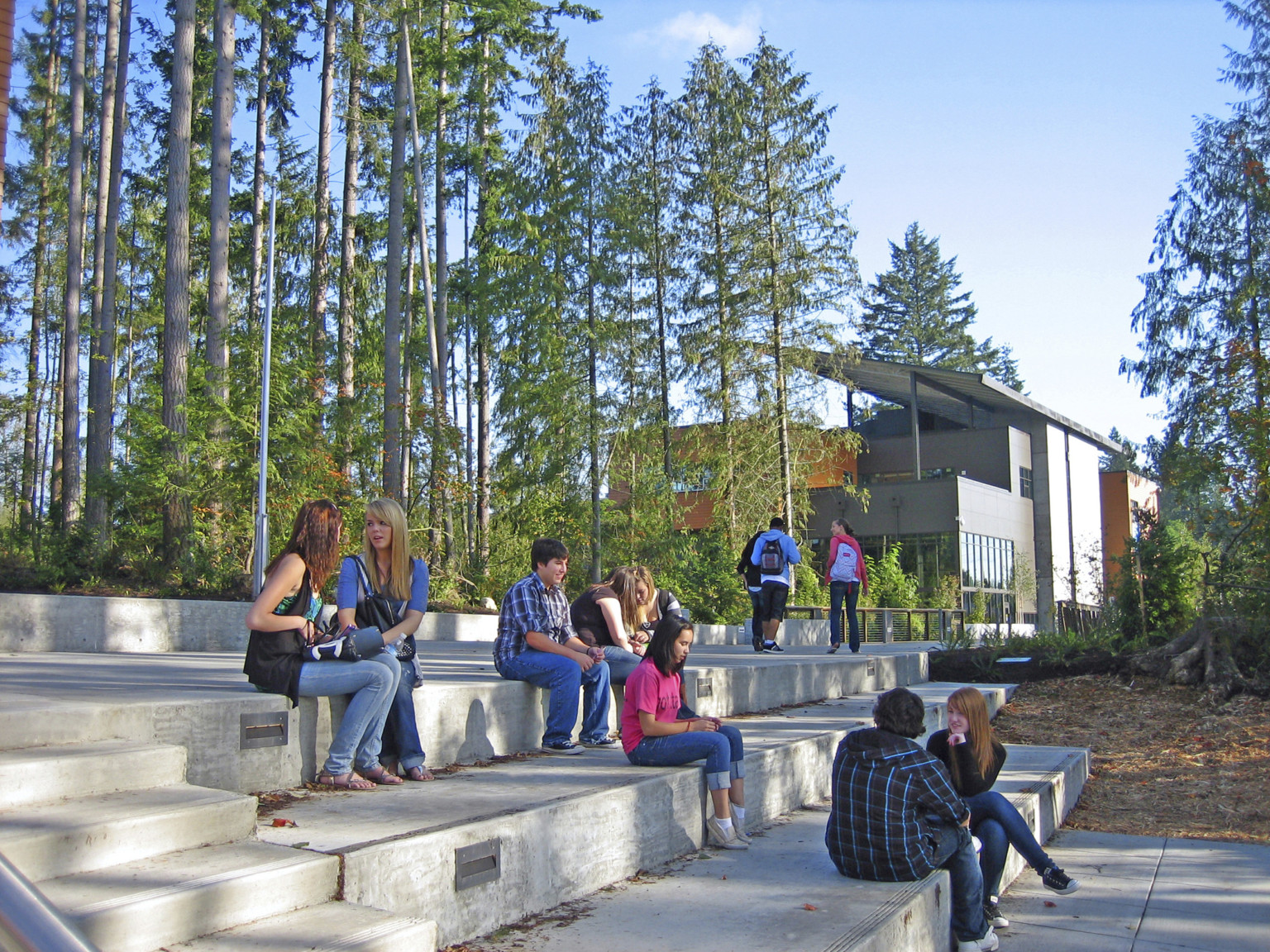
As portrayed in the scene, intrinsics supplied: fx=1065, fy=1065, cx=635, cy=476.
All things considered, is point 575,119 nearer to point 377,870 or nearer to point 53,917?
point 377,870

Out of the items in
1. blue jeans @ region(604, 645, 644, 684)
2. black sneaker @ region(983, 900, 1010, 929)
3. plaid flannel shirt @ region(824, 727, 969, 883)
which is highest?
blue jeans @ region(604, 645, 644, 684)

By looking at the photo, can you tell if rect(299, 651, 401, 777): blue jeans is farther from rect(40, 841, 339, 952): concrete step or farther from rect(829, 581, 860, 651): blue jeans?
→ rect(829, 581, 860, 651): blue jeans

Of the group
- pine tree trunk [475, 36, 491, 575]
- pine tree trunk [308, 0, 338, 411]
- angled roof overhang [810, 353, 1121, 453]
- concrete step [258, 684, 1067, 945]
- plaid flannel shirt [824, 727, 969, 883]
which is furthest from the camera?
angled roof overhang [810, 353, 1121, 453]

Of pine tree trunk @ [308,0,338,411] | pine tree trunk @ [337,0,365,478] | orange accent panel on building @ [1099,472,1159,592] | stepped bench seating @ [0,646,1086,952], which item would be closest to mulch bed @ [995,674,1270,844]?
stepped bench seating @ [0,646,1086,952]

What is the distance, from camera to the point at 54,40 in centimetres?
2608

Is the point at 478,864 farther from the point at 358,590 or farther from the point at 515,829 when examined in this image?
the point at 358,590

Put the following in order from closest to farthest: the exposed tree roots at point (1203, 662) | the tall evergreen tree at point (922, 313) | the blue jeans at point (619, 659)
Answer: the blue jeans at point (619, 659) → the exposed tree roots at point (1203, 662) → the tall evergreen tree at point (922, 313)

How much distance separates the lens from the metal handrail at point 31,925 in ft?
4.11

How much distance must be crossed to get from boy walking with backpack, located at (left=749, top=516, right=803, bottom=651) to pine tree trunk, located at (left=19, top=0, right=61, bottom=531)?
1764 centimetres

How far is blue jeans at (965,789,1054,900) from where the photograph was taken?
5516 millimetres

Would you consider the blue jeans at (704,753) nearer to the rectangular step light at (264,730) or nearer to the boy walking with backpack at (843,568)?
the rectangular step light at (264,730)

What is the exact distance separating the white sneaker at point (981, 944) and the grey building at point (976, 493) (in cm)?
2960

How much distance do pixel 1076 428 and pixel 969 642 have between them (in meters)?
29.4

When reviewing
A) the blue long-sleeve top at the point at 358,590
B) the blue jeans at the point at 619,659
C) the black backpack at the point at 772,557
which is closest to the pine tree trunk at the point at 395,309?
the black backpack at the point at 772,557
